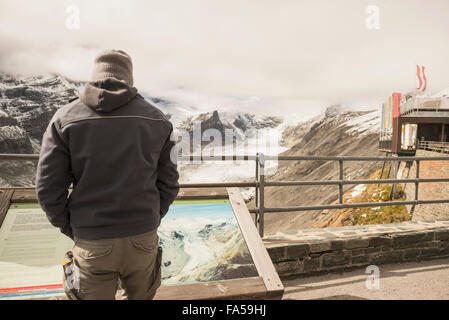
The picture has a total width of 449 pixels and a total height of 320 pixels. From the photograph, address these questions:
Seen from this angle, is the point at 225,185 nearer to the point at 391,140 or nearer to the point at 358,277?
the point at 358,277

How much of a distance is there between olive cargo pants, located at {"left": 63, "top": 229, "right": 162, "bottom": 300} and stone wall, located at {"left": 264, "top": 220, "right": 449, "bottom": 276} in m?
2.15

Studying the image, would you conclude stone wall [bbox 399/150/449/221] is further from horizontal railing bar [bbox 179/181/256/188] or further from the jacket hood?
the jacket hood

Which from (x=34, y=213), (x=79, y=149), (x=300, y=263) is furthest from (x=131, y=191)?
(x=300, y=263)

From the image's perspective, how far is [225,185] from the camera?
3.50m

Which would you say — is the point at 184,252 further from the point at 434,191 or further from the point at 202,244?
the point at 434,191

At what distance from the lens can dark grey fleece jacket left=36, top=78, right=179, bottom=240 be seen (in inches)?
59.2

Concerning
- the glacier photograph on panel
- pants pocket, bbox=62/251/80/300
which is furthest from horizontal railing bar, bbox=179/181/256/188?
pants pocket, bbox=62/251/80/300

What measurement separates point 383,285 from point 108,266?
3348mm

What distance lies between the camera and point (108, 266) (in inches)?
60.6

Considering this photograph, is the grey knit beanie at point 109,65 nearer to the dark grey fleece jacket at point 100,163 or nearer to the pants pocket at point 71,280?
the dark grey fleece jacket at point 100,163

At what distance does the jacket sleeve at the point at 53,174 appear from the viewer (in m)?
1.52

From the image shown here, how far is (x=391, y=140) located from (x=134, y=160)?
2989cm

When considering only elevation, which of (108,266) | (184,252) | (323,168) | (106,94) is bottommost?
(323,168)

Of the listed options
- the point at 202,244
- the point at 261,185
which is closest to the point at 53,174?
the point at 202,244
